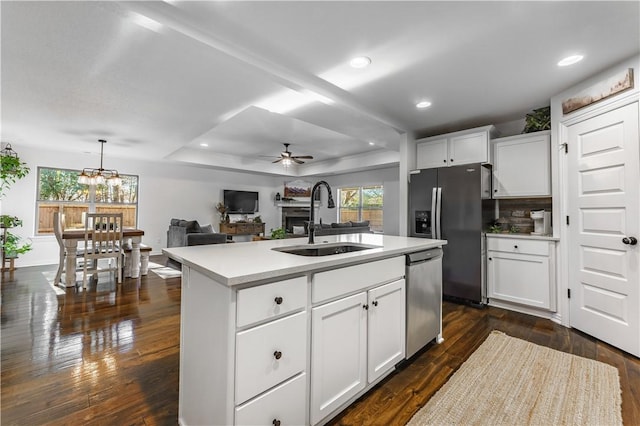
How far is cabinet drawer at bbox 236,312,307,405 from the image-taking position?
110 cm

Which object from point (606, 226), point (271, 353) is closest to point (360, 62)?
point (271, 353)

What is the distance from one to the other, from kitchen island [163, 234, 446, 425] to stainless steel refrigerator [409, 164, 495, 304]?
6.97 ft

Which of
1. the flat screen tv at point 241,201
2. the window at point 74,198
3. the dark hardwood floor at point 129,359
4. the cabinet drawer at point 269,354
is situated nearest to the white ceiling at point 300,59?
the cabinet drawer at point 269,354

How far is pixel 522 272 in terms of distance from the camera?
320 cm

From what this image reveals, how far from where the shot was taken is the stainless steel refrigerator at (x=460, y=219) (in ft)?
11.1

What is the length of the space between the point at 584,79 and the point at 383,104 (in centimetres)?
189

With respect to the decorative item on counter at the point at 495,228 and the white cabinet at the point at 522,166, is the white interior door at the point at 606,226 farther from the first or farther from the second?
the decorative item on counter at the point at 495,228

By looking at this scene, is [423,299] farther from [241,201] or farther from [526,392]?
[241,201]

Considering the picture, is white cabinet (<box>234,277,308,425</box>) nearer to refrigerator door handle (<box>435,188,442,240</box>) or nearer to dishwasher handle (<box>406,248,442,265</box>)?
dishwasher handle (<box>406,248,442,265</box>)

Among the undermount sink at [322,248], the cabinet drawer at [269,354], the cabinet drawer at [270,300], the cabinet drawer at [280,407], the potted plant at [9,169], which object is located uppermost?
the potted plant at [9,169]

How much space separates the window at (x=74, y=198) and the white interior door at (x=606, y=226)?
7.47m

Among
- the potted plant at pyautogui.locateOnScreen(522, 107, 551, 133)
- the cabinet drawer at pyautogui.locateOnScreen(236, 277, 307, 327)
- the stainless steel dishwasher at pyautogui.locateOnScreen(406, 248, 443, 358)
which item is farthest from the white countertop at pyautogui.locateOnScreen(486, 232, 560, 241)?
the cabinet drawer at pyautogui.locateOnScreen(236, 277, 307, 327)

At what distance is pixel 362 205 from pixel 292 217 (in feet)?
8.10

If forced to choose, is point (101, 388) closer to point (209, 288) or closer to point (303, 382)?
point (209, 288)
